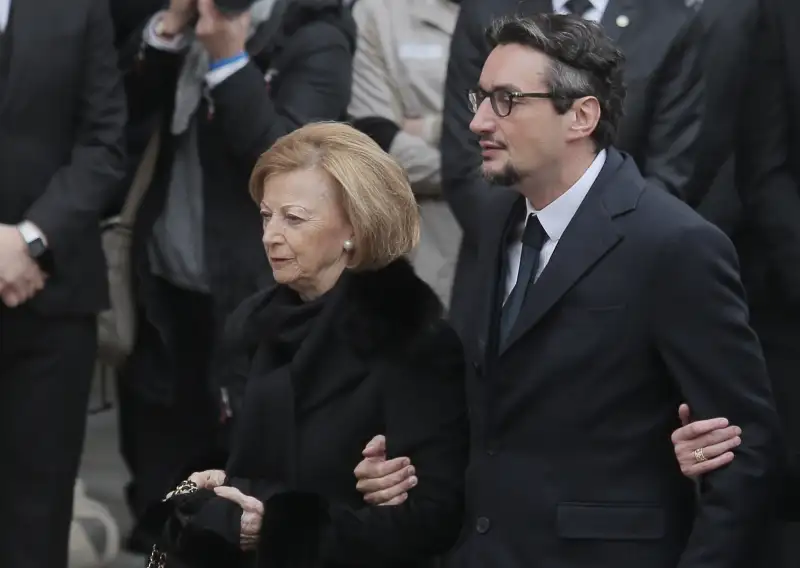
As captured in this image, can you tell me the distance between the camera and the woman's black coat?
3.38 meters

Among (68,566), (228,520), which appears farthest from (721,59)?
(68,566)

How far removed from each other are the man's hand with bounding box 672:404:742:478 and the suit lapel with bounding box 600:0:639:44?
1.56 metres

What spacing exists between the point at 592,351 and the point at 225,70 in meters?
1.92

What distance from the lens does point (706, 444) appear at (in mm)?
3180

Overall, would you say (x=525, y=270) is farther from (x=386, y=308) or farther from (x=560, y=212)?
(x=386, y=308)

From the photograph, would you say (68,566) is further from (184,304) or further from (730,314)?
(730,314)

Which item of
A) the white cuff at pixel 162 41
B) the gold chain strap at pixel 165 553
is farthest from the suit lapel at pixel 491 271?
the white cuff at pixel 162 41

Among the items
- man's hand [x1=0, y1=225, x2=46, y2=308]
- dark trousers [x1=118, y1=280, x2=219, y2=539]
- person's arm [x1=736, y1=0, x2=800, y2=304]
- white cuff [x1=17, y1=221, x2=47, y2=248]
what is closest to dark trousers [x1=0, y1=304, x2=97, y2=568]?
man's hand [x1=0, y1=225, x2=46, y2=308]

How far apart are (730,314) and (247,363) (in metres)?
1.12

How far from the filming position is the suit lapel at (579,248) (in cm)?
329

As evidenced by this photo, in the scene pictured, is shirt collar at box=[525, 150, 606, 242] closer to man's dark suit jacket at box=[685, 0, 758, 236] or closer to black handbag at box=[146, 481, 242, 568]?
black handbag at box=[146, 481, 242, 568]

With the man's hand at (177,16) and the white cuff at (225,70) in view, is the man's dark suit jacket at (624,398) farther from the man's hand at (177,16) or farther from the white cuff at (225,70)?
the man's hand at (177,16)

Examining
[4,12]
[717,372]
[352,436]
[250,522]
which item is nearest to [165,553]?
[250,522]

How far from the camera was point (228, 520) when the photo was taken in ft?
11.3
